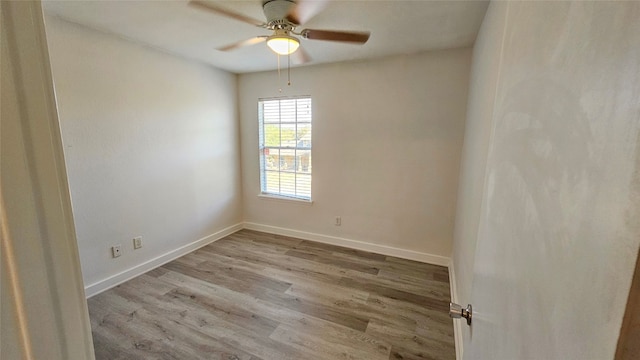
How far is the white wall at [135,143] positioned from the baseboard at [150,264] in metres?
0.02

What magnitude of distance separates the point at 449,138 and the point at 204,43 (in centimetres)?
272

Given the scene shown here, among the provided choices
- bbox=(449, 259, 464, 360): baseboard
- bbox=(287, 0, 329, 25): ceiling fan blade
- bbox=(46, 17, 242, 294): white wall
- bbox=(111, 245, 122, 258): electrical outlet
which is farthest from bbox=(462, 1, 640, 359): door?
bbox=(111, 245, 122, 258): electrical outlet

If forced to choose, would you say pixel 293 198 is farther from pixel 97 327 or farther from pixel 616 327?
pixel 616 327

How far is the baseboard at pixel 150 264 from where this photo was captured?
2.41 metres

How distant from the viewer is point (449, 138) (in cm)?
278

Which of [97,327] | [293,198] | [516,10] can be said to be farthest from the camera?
[293,198]

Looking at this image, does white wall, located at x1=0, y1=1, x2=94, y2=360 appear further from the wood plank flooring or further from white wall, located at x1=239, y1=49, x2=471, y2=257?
white wall, located at x1=239, y1=49, x2=471, y2=257

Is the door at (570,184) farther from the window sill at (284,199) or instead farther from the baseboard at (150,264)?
the window sill at (284,199)

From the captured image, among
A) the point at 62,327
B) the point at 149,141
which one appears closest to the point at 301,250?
the point at 149,141

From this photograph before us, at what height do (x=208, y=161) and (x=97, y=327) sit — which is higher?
(x=208, y=161)

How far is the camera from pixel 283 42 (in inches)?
76.5

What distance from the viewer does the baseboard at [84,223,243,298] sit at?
2.41 meters

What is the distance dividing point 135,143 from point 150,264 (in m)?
1.32

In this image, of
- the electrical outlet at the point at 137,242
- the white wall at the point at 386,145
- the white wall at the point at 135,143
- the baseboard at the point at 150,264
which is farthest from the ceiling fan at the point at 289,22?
the baseboard at the point at 150,264
